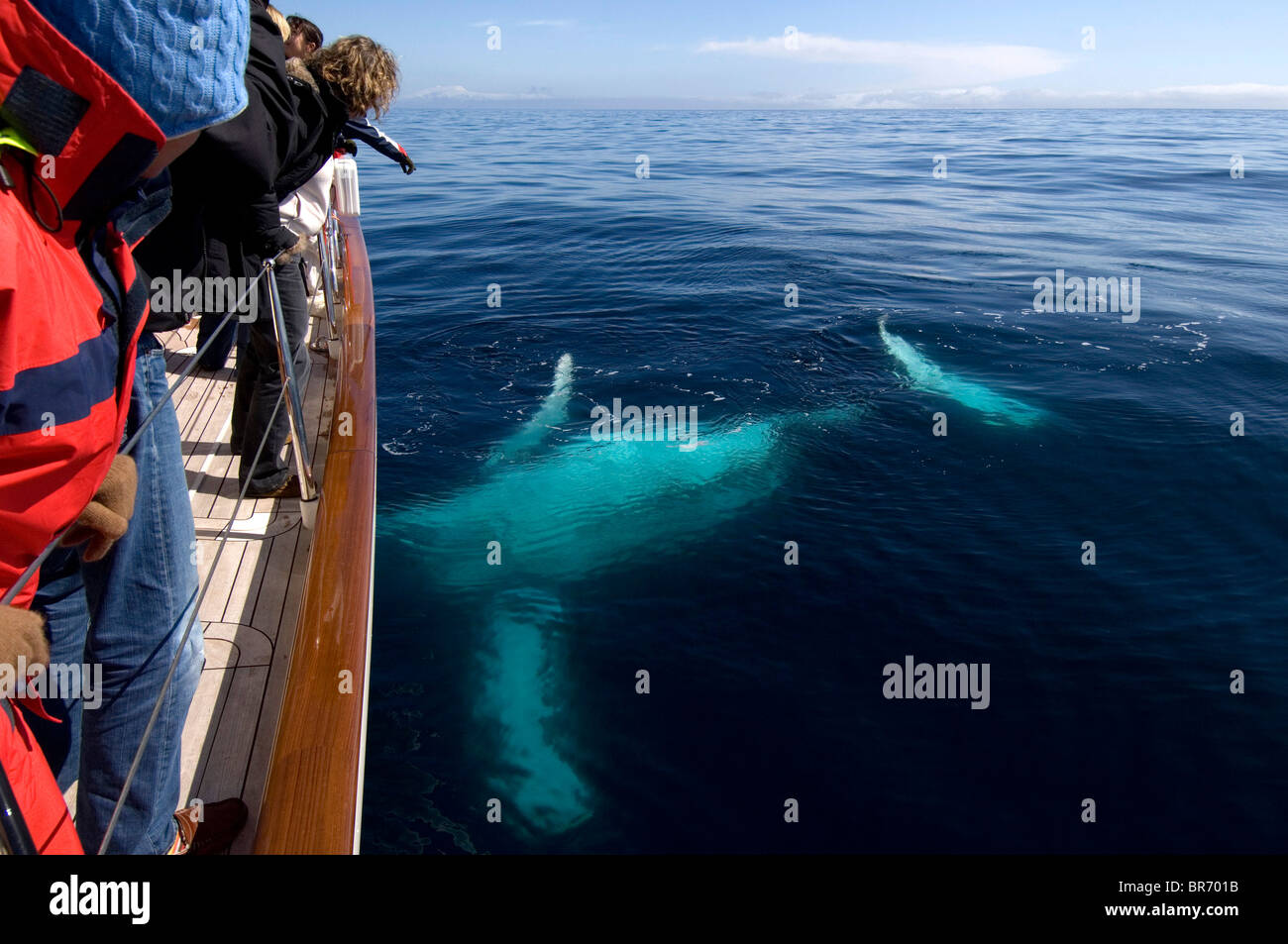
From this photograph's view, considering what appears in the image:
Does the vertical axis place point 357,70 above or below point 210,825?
above

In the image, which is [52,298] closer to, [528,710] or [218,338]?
[218,338]

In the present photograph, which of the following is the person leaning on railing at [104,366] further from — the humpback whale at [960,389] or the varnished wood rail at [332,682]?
the humpback whale at [960,389]

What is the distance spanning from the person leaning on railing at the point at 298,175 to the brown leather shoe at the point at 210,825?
1648mm

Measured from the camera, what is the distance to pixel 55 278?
1.45m

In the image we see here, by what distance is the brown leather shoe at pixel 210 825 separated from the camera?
251 centimetres

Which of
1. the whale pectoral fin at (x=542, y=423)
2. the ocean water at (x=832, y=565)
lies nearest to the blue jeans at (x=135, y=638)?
the ocean water at (x=832, y=565)

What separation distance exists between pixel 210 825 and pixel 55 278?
1.92 meters

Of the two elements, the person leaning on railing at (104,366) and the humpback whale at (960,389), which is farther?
the humpback whale at (960,389)

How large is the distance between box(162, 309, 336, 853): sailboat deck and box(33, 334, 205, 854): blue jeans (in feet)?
1.55

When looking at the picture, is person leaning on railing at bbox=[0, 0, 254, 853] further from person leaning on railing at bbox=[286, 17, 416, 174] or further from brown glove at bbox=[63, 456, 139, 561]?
person leaning on railing at bbox=[286, 17, 416, 174]

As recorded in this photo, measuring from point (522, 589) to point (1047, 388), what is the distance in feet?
22.0

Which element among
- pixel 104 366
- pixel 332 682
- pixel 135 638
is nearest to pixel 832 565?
pixel 332 682

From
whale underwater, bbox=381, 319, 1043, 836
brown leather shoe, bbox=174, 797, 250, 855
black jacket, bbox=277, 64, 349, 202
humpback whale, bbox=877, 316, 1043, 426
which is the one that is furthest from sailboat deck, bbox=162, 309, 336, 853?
humpback whale, bbox=877, 316, 1043, 426
